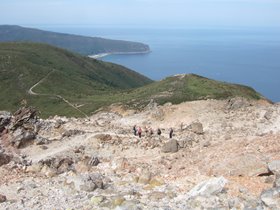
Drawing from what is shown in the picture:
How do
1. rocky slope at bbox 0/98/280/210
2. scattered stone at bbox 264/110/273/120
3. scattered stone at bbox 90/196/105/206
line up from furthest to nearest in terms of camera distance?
1. scattered stone at bbox 264/110/273/120
2. scattered stone at bbox 90/196/105/206
3. rocky slope at bbox 0/98/280/210

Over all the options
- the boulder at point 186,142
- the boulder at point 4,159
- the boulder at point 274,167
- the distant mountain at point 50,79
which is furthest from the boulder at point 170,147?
the distant mountain at point 50,79

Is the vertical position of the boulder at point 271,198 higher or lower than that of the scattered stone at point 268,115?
higher

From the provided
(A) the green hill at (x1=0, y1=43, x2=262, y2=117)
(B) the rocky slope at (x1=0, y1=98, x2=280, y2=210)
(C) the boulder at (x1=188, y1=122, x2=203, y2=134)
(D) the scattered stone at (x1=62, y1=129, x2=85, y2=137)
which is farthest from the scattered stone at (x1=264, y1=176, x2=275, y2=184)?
(A) the green hill at (x1=0, y1=43, x2=262, y2=117)

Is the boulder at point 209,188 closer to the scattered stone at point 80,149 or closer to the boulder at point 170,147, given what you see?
the boulder at point 170,147

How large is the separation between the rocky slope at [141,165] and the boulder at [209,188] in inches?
1.3

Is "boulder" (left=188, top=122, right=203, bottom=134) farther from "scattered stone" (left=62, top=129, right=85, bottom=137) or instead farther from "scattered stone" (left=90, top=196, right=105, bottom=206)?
"scattered stone" (left=90, top=196, right=105, bottom=206)

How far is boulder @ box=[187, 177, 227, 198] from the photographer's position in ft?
49.5

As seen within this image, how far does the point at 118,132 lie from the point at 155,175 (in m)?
13.8

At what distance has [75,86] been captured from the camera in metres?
109

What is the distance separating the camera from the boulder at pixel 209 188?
49.5ft

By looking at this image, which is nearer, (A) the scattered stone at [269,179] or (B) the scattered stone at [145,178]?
(A) the scattered stone at [269,179]

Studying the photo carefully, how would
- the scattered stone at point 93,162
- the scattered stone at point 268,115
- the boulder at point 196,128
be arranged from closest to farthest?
the scattered stone at point 93,162, the boulder at point 196,128, the scattered stone at point 268,115

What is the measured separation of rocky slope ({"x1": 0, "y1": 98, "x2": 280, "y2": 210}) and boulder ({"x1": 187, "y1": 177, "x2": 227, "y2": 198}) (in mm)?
34

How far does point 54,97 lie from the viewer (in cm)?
9162
